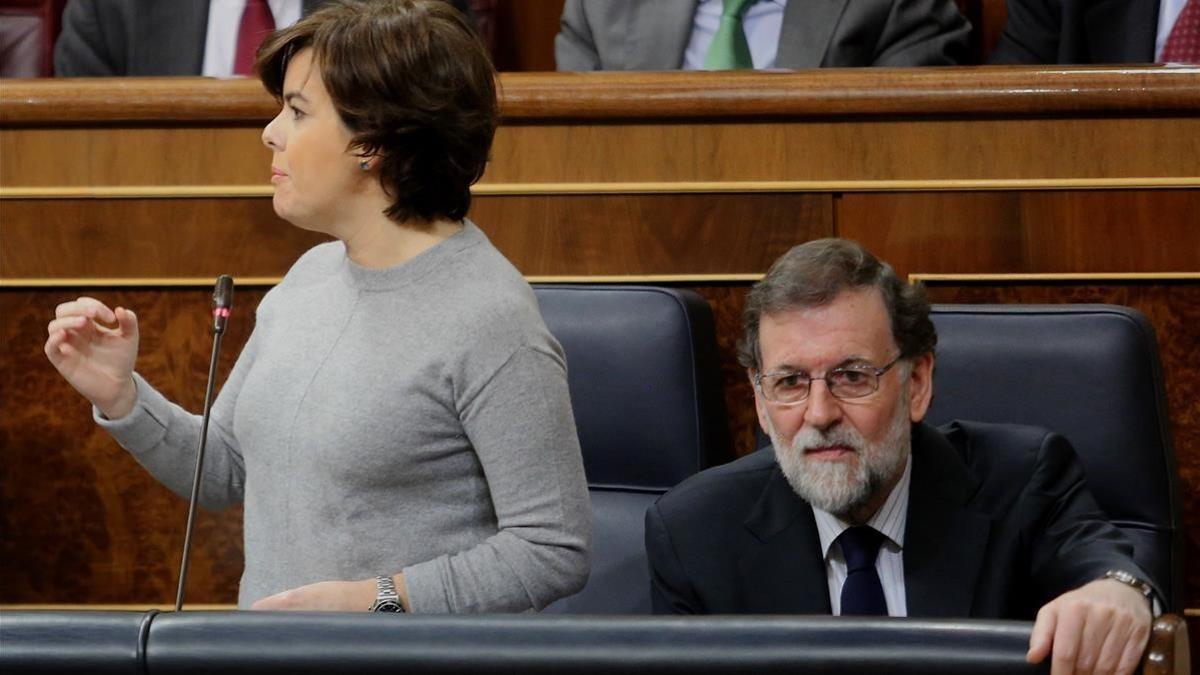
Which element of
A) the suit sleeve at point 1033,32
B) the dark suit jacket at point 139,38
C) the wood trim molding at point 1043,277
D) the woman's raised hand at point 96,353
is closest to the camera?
the woman's raised hand at point 96,353

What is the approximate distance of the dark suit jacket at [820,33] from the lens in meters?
1.87

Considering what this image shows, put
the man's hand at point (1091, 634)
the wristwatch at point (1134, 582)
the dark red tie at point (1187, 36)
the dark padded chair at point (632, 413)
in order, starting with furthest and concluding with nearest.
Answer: the dark red tie at point (1187, 36) → the dark padded chair at point (632, 413) → the wristwatch at point (1134, 582) → the man's hand at point (1091, 634)

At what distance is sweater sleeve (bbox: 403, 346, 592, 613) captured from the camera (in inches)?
39.8

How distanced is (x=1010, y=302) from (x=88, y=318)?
880 millimetres

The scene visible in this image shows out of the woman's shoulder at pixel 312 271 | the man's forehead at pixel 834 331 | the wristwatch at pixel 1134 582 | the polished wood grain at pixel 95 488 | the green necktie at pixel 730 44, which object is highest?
the green necktie at pixel 730 44

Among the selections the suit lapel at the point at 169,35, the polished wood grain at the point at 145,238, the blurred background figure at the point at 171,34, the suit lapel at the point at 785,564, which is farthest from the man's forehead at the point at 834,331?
the suit lapel at the point at 169,35

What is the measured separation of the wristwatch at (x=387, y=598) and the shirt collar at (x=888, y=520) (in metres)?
0.35

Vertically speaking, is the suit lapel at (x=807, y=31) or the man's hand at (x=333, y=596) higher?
the suit lapel at (x=807, y=31)

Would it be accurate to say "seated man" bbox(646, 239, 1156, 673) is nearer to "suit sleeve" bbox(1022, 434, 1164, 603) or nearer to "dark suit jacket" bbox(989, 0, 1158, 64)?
"suit sleeve" bbox(1022, 434, 1164, 603)

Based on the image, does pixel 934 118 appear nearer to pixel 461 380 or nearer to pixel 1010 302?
pixel 1010 302

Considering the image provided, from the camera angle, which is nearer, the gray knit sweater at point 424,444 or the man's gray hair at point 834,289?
the gray knit sweater at point 424,444

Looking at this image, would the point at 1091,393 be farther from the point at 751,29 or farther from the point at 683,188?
the point at 751,29

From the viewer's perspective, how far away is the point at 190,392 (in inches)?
65.8

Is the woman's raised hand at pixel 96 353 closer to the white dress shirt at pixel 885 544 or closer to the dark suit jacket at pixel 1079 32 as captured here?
the white dress shirt at pixel 885 544
